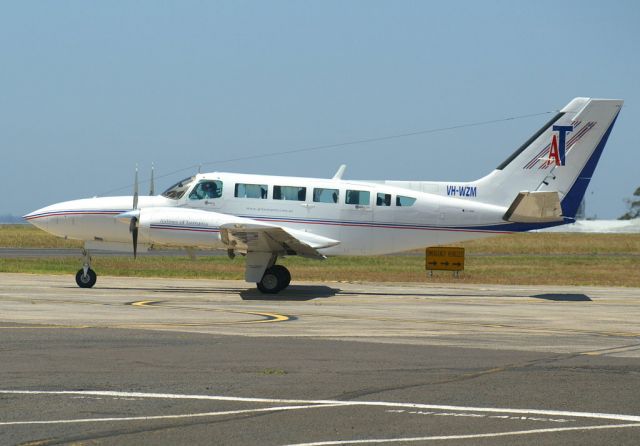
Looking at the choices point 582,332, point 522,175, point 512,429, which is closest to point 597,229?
A: point 522,175

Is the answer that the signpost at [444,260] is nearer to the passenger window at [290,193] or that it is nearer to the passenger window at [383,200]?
the passenger window at [383,200]

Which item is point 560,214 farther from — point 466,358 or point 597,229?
point 597,229

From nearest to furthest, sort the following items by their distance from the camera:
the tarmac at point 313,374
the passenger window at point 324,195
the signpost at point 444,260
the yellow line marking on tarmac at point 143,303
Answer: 1. the tarmac at point 313,374
2. the yellow line marking on tarmac at point 143,303
3. the passenger window at point 324,195
4. the signpost at point 444,260

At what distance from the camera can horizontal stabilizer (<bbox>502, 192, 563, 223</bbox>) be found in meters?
26.9

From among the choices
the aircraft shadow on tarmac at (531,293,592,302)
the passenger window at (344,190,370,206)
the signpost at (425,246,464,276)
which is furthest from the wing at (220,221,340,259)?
the signpost at (425,246,464,276)

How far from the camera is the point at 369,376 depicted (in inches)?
468

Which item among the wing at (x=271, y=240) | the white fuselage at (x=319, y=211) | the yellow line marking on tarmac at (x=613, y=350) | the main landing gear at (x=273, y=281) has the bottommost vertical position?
the yellow line marking on tarmac at (x=613, y=350)

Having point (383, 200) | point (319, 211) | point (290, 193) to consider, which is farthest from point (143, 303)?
point (383, 200)

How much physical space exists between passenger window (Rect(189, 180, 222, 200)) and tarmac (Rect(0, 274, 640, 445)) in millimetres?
5114

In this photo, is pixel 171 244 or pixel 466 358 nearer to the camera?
pixel 466 358

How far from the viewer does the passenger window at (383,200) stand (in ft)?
92.6

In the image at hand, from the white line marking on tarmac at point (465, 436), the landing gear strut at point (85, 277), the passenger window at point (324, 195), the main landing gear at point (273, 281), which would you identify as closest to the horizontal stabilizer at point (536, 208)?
the passenger window at point (324, 195)

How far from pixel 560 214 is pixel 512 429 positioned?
64.3ft

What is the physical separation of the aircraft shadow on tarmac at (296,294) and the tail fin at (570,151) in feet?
20.9
